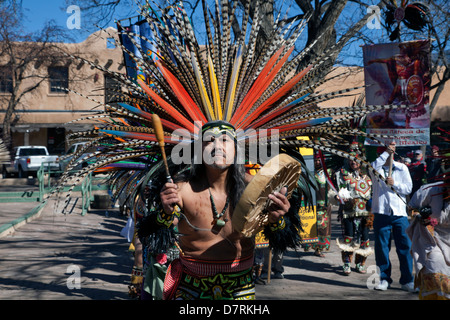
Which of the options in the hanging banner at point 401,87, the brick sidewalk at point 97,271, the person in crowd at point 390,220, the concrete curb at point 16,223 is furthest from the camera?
the concrete curb at point 16,223

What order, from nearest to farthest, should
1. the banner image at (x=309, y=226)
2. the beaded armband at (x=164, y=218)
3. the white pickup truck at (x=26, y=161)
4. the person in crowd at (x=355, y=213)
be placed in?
the beaded armband at (x=164, y=218), the person in crowd at (x=355, y=213), the banner image at (x=309, y=226), the white pickup truck at (x=26, y=161)

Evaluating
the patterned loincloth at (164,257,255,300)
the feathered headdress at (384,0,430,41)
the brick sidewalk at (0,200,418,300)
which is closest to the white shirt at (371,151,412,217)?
the brick sidewalk at (0,200,418,300)

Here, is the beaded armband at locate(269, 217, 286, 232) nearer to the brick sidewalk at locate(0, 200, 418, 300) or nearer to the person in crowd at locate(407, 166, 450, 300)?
the person in crowd at locate(407, 166, 450, 300)

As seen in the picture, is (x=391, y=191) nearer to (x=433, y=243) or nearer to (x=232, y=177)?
(x=433, y=243)

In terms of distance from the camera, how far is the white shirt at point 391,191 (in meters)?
6.89

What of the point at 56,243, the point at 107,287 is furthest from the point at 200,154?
the point at 56,243

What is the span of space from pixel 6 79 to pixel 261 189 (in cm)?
2591

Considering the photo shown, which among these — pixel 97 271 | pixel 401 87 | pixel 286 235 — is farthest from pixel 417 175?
pixel 286 235

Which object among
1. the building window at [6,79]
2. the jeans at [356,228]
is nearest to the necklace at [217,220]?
the jeans at [356,228]

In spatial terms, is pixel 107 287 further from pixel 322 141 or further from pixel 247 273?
pixel 322 141

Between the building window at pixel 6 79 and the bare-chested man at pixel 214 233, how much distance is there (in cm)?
2483

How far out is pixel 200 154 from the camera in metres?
3.55

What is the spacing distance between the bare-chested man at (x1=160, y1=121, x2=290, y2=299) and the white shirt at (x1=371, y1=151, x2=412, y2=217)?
3850mm

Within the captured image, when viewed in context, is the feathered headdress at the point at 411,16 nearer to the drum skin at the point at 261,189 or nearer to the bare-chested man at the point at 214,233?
the bare-chested man at the point at 214,233
